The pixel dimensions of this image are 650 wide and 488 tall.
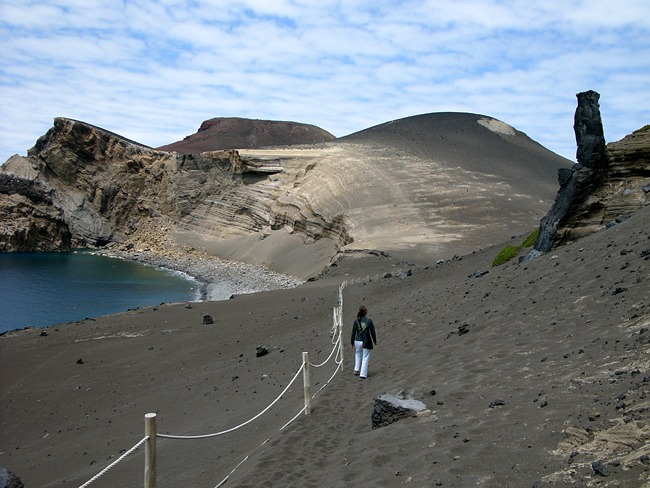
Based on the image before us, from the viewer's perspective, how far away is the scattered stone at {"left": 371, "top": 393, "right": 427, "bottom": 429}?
20.2 feet

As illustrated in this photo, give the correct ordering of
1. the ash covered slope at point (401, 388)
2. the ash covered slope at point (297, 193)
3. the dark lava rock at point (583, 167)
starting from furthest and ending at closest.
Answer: the ash covered slope at point (297, 193)
the dark lava rock at point (583, 167)
the ash covered slope at point (401, 388)


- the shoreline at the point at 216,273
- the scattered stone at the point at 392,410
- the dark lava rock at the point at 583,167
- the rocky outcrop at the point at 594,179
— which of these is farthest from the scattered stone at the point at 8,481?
the shoreline at the point at 216,273

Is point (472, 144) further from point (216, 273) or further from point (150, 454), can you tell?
point (150, 454)

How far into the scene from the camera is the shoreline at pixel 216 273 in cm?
3328

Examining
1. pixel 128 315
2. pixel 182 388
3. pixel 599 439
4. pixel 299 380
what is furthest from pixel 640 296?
pixel 128 315

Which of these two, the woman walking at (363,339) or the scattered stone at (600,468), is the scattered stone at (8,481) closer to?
the woman walking at (363,339)

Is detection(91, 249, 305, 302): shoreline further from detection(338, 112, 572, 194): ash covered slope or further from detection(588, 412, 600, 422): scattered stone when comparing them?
detection(338, 112, 572, 194): ash covered slope

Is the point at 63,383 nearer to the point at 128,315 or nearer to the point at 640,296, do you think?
the point at 128,315

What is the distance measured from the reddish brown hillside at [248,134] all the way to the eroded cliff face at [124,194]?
74.0 m

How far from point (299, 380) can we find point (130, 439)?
10.7ft

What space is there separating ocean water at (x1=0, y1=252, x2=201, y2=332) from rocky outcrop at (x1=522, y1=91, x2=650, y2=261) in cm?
2198

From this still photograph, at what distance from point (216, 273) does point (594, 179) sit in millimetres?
34089

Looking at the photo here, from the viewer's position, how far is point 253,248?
163 ft

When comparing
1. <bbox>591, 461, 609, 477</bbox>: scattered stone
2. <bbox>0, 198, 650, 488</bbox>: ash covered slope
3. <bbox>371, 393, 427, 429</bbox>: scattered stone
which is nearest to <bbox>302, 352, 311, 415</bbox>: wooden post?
<bbox>0, 198, 650, 488</bbox>: ash covered slope
